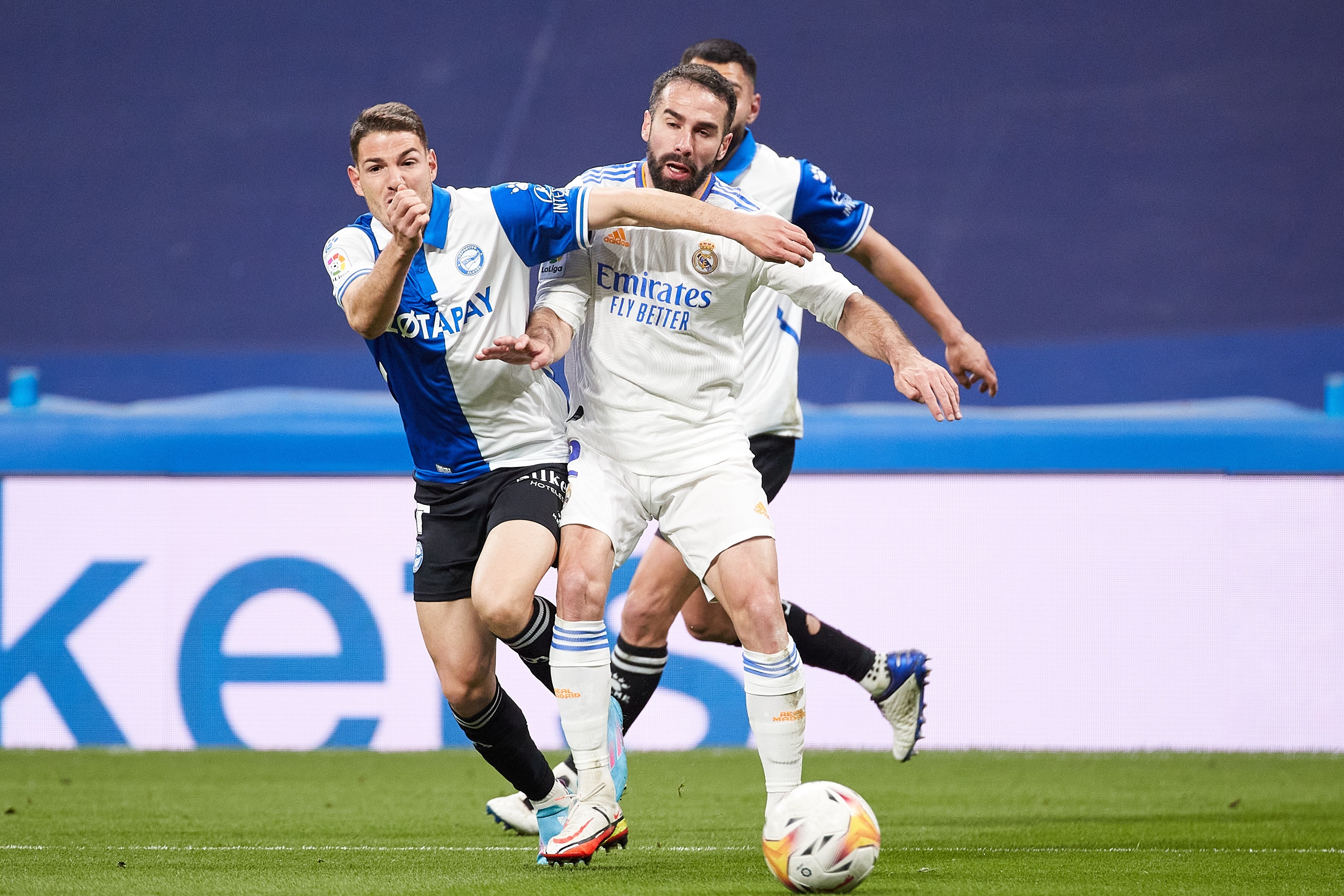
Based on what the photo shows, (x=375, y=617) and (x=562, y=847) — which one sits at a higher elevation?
(x=562, y=847)

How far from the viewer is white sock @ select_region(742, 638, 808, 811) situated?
339 centimetres

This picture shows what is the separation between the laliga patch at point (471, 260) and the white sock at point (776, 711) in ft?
3.99

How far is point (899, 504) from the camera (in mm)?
Answer: 7297

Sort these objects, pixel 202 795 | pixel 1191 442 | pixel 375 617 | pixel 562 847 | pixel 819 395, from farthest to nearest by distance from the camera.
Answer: pixel 819 395 → pixel 1191 442 → pixel 375 617 → pixel 202 795 → pixel 562 847

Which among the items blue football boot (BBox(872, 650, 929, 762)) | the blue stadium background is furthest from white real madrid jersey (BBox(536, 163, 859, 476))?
the blue stadium background

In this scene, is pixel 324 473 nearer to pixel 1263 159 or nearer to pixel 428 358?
pixel 428 358

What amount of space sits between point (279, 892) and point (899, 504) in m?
4.62

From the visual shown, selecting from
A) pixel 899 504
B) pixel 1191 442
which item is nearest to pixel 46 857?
pixel 899 504

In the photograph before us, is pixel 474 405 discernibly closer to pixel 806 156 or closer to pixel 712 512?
pixel 712 512

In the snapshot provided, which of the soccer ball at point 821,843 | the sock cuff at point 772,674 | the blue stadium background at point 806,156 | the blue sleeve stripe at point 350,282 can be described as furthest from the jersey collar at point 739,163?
the blue stadium background at point 806,156

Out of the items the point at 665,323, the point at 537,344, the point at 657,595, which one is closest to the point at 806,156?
the point at 657,595

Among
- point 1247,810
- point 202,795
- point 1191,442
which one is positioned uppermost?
point 1191,442

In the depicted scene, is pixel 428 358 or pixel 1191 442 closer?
pixel 428 358

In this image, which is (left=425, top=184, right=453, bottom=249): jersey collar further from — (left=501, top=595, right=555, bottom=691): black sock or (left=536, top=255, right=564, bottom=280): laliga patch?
(left=501, top=595, right=555, bottom=691): black sock
